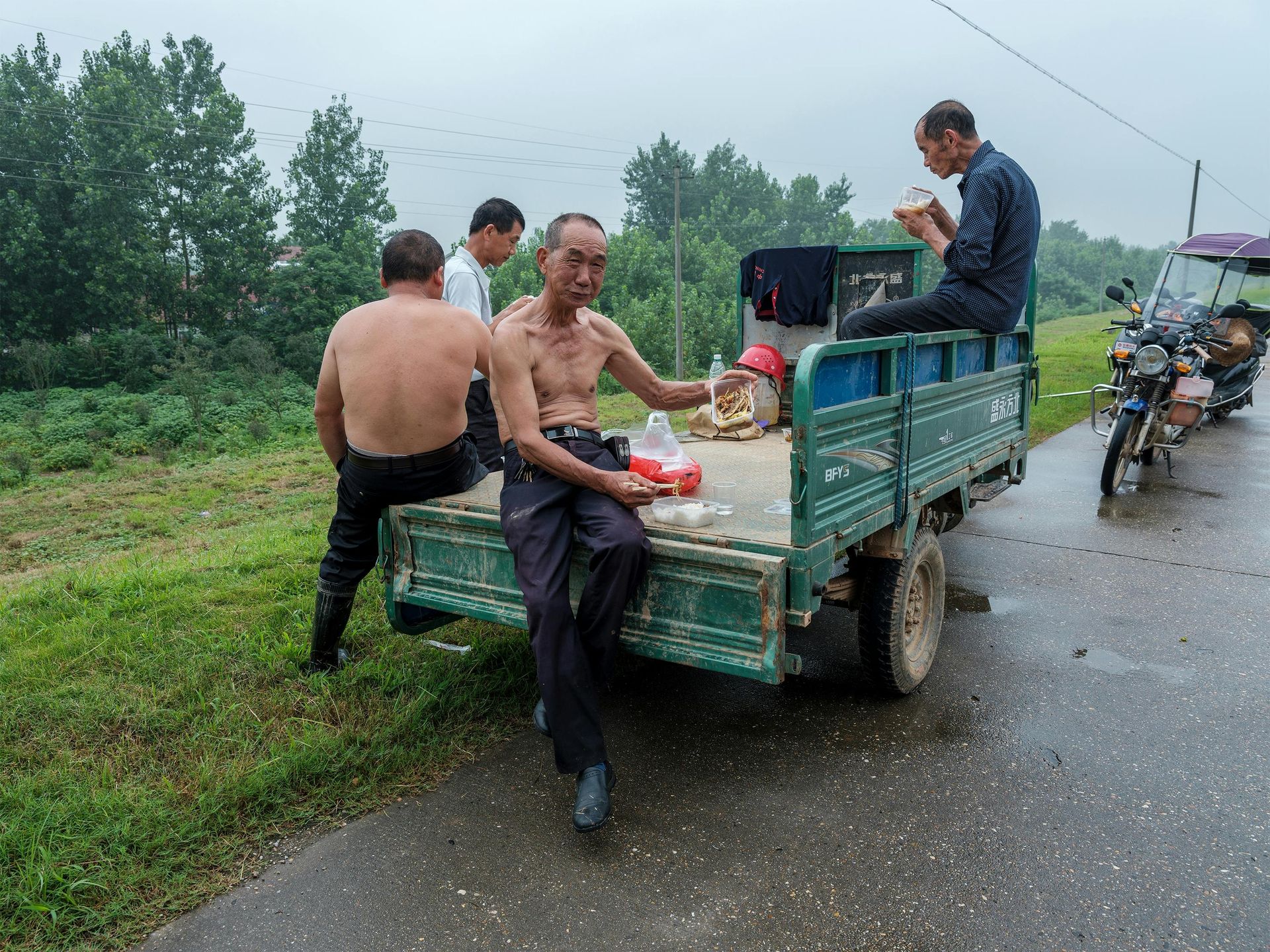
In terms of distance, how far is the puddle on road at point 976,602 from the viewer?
475cm

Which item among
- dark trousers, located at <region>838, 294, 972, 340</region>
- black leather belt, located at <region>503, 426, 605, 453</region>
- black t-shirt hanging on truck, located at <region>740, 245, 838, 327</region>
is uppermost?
black t-shirt hanging on truck, located at <region>740, 245, 838, 327</region>

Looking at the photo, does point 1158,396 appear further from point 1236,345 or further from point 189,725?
point 189,725

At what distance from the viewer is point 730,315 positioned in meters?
51.5

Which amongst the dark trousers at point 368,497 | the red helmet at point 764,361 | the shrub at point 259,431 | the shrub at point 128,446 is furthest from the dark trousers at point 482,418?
the shrub at point 128,446

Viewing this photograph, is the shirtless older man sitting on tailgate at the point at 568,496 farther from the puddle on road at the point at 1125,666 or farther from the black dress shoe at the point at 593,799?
the puddle on road at the point at 1125,666

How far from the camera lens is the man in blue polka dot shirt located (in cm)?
413

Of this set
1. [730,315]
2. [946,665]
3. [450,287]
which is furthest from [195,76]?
[946,665]

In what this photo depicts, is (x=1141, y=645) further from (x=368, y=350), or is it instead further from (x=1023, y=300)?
(x=368, y=350)

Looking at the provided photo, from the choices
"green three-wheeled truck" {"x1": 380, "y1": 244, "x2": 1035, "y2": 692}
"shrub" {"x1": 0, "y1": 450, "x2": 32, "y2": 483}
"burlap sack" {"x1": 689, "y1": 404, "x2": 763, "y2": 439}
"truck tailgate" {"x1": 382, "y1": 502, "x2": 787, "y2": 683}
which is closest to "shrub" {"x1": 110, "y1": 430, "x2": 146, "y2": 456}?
"shrub" {"x1": 0, "y1": 450, "x2": 32, "y2": 483}

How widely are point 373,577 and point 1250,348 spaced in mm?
8923

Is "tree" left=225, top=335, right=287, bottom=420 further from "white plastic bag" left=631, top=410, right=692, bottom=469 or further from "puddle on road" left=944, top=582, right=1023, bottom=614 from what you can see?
"white plastic bag" left=631, top=410, right=692, bottom=469

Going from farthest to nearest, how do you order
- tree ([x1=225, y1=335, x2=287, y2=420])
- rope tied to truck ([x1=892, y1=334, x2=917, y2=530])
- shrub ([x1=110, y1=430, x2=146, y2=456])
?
1. tree ([x1=225, y1=335, x2=287, y2=420])
2. shrub ([x1=110, y1=430, x2=146, y2=456])
3. rope tied to truck ([x1=892, y1=334, x2=917, y2=530])

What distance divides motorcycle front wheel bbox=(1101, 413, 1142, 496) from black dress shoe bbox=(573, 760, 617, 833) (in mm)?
5757

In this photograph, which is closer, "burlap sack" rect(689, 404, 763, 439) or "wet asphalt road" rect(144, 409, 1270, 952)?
"wet asphalt road" rect(144, 409, 1270, 952)
